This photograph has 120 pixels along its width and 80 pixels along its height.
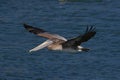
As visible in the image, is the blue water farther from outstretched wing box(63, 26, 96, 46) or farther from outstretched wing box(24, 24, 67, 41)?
outstretched wing box(63, 26, 96, 46)

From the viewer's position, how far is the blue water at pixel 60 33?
2886cm

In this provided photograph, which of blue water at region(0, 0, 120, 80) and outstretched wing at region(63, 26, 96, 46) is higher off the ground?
outstretched wing at region(63, 26, 96, 46)

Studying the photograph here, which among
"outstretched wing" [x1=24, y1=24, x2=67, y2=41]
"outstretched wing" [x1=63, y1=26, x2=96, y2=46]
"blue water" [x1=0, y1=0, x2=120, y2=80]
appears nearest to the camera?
"outstretched wing" [x1=63, y1=26, x2=96, y2=46]

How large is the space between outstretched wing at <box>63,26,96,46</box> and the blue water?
592cm

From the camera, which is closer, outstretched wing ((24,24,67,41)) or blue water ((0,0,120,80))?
outstretched wing ((24,24,67,41))

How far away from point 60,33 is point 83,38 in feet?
41.6

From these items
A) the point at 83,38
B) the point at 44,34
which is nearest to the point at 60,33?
the point at 44,34

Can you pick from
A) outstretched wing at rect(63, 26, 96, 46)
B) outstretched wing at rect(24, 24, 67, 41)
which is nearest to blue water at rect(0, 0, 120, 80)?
outstretched wing at rect(24, 24, 67, 41)

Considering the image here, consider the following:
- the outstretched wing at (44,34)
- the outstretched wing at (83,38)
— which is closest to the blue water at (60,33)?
the outstretched wing at (44,34)

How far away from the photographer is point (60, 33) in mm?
34375

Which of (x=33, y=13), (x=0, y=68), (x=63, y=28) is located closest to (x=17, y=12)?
(x=33, y=13)

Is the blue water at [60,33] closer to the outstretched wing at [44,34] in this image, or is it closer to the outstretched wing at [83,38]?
the outstretched wing at [44,34]

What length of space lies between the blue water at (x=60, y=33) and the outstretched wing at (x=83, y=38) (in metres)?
5.92

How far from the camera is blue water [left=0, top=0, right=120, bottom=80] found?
2886 centimetres
